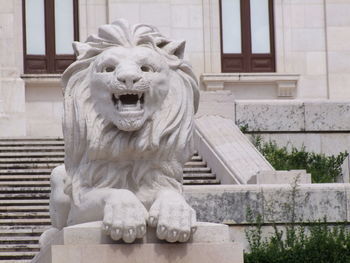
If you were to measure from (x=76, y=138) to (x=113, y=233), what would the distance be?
999 mm

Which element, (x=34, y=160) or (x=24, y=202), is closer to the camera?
(x=24, y=202)

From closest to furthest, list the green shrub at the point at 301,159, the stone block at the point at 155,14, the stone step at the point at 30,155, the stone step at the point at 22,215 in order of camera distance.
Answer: the stone step at the point at 22,215 → the green shrub at the point at 301,159 → the stone step at the point at 30,155 → the stone block at the point at 155,14

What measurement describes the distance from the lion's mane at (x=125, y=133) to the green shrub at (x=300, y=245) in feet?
16.0

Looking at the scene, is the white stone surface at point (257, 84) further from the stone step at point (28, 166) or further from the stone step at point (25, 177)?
the stone step at point (25, 177)

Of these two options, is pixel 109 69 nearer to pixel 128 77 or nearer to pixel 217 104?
pixel 128 77

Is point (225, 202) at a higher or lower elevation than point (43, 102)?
lower

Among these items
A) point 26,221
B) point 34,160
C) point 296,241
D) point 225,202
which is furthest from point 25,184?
point 296,241

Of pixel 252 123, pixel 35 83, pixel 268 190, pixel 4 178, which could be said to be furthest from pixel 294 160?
pixel 35 83

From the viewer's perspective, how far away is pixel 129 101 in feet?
39.6

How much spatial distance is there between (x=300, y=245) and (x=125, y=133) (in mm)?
5478

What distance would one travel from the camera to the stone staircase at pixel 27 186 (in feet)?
59.6

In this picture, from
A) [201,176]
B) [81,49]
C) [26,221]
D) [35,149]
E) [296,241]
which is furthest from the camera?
[35,149]

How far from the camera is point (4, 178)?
21516 millimetres

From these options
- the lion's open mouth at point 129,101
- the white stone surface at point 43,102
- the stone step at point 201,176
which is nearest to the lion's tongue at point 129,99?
the lion's open mouth at point 129,101
